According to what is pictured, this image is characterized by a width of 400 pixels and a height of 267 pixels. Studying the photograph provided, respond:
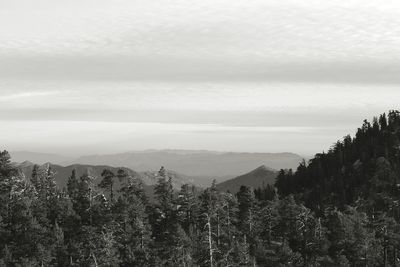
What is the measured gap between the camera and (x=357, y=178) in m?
158

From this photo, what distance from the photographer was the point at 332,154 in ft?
653

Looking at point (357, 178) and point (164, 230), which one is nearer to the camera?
point (164, 230)

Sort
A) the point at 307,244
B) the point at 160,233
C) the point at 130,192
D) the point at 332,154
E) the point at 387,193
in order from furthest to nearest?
1. the point at 332,154
2. the point at 387,193
3. the point at 130,192
4. the point at 160,233
5. the point at 307,244

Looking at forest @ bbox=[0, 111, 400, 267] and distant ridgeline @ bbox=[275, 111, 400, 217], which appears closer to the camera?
forest @ bbox=[0, 111, 400, 267]

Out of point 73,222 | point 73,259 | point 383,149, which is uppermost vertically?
point 383,149

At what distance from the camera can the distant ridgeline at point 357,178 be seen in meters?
138

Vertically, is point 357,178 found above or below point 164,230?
above

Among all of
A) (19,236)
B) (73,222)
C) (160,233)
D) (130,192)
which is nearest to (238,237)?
(160,233)

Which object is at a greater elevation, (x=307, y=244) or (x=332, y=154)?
(x=332, y=154)

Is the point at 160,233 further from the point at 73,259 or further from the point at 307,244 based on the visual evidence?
the point at 307,244

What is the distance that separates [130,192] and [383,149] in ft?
365

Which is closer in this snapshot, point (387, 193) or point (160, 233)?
point (160, 233)

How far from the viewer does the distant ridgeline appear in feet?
453

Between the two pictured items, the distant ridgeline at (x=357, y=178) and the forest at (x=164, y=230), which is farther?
the distant ridgeline at (x=357, y=178)
